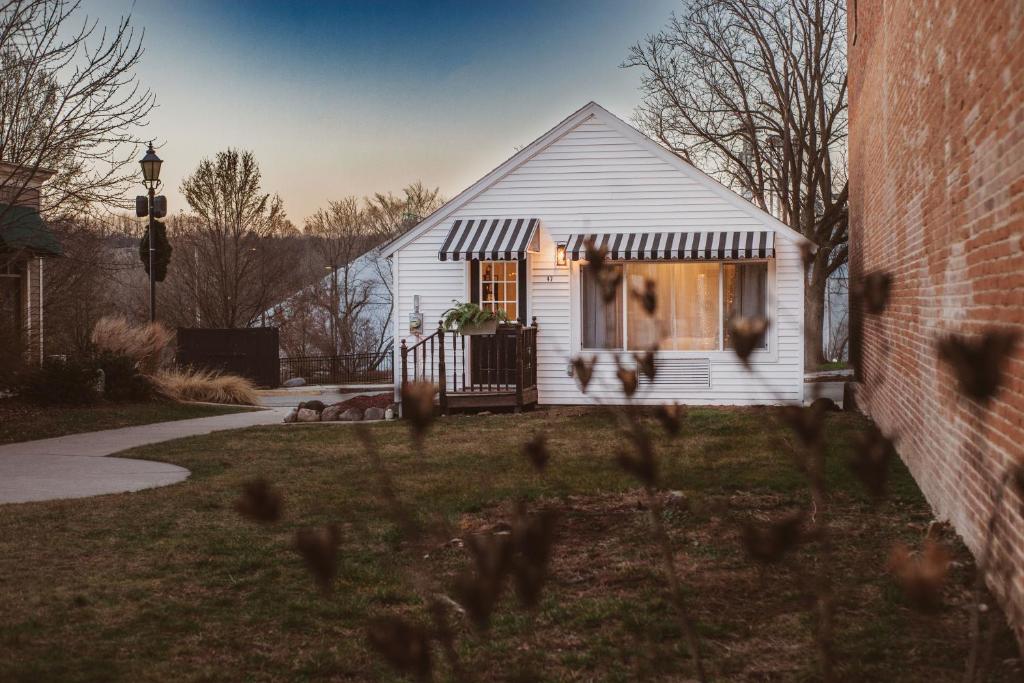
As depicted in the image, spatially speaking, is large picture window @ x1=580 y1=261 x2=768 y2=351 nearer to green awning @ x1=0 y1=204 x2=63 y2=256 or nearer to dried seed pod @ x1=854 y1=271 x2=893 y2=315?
green awning @ x1=0 y1=204 x2=63 y2=256

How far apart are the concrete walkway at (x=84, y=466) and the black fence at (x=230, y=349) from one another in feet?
35.2

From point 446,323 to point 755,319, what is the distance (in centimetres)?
1252

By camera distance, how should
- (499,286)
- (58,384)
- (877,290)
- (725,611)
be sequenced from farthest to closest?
1. (499,286)
2. (58,384)
3. (725,611)
4. (877,290)

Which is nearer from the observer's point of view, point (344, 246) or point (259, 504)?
point (259, 504)

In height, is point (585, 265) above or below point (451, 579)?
above

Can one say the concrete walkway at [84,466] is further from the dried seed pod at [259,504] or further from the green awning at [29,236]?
the dried seed pod at [259,504]

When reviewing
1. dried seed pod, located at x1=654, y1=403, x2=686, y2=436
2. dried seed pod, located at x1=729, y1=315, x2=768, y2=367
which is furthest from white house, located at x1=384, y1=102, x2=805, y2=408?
dried seed pod, located at x1=729, y1=315, x2=768, y2=367

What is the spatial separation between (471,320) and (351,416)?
94.5 inches

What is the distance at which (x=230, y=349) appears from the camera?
958 inches

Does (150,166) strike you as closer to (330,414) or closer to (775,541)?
(330,414)

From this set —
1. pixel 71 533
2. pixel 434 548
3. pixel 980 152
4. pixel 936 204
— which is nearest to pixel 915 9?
pixel 936 204

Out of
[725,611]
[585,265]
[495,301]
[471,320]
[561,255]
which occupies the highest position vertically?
[561,255]

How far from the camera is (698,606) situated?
470 centimetres

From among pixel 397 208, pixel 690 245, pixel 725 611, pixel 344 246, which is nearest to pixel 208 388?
pixel 690 245
